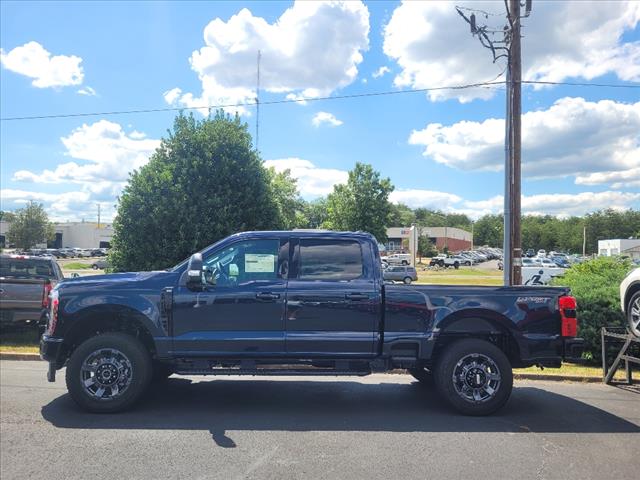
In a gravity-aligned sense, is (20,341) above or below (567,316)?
below

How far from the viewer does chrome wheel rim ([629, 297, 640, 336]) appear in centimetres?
761

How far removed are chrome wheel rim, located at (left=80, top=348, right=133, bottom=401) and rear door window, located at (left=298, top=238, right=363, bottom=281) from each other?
7.30 ft

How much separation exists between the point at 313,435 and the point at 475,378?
201cm

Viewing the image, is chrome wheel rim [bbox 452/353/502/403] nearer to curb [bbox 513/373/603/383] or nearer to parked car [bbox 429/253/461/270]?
curb [bbox 513/373/603/383]

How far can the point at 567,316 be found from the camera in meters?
6.22

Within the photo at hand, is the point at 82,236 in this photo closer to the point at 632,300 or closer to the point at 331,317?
the point at 331,317

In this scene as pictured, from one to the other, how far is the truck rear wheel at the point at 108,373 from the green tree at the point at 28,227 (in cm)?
7092

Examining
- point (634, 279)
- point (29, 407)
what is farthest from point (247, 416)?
point (634, 279)

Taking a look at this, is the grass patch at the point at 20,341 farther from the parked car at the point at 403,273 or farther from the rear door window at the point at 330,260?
the parked car at the point at 403,273

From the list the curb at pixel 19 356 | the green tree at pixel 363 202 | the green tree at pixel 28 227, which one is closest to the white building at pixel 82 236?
the green tree at pixel 28 227

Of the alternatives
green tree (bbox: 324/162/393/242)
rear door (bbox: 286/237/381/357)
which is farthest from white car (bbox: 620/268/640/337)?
green tree (bbox: 324/162/393/242)

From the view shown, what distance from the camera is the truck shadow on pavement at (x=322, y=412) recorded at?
566cm

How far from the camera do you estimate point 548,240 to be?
119938 millimetres

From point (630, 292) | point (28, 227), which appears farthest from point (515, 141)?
point (28, 227)
